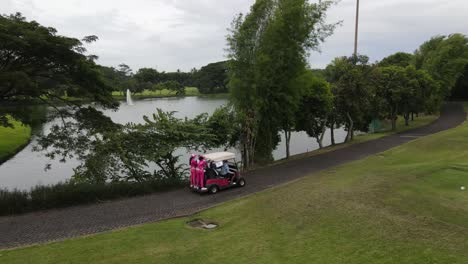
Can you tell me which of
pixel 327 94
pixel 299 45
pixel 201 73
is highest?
pixel 201 73

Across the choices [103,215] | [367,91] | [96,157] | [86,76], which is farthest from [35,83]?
[367,91]

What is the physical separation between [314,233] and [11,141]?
3459cm

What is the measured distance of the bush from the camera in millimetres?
11562

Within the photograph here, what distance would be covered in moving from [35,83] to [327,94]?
1677 centimetres

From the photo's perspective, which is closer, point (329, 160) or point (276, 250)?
point (276, 250)

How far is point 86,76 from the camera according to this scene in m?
15.2

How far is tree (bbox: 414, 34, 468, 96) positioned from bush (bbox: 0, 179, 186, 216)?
1944 inches

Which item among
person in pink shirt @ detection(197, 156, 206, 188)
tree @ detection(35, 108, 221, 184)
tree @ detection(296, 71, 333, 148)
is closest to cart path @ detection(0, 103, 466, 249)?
person in pink shirt @ detection(197, 156, 206, 188)

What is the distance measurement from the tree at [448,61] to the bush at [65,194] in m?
49.4

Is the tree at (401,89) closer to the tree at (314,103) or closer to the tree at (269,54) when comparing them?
the tree at (314,103)

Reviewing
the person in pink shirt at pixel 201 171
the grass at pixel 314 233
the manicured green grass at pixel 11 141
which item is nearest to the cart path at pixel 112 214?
the person in pink shirt at pixel 201 171

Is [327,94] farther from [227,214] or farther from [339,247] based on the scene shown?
[339,247]

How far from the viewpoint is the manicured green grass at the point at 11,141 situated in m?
30.3

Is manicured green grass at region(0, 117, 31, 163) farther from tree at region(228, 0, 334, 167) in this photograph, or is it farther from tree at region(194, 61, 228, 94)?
tree at region(194, 61, 228, 94)
